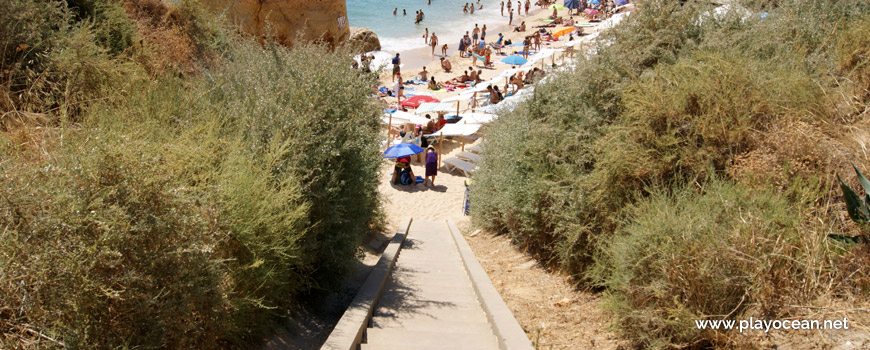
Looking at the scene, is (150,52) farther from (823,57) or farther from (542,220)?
(823,57)

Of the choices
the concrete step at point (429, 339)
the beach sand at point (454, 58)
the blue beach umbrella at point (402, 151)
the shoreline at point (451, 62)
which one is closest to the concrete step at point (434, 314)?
the concrete step at point (429, 339)

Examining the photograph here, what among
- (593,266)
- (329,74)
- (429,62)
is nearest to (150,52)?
(329,74)

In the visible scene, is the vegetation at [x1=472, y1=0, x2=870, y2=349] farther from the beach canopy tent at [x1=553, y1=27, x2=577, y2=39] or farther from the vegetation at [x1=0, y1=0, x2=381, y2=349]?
the beach canopy tent at [x1=553, y1=27, x2=577, y2=39]

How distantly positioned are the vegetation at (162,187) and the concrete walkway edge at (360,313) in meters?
0.52

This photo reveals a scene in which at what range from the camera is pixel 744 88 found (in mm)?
6273

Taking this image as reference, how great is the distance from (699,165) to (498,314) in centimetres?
274

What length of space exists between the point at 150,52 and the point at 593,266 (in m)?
8.84

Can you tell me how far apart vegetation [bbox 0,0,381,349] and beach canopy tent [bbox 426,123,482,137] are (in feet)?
34.6

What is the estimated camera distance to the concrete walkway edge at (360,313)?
532cm

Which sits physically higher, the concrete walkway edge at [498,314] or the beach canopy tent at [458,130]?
the concrete walkway edge at [498,314]

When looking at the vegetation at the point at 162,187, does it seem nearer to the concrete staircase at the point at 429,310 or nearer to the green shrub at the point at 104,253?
the green shrub at the point at 104,253

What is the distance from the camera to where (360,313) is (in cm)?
609

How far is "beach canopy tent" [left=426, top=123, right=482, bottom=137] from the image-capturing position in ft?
65.9

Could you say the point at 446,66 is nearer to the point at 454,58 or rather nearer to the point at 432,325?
the point at 454,58
